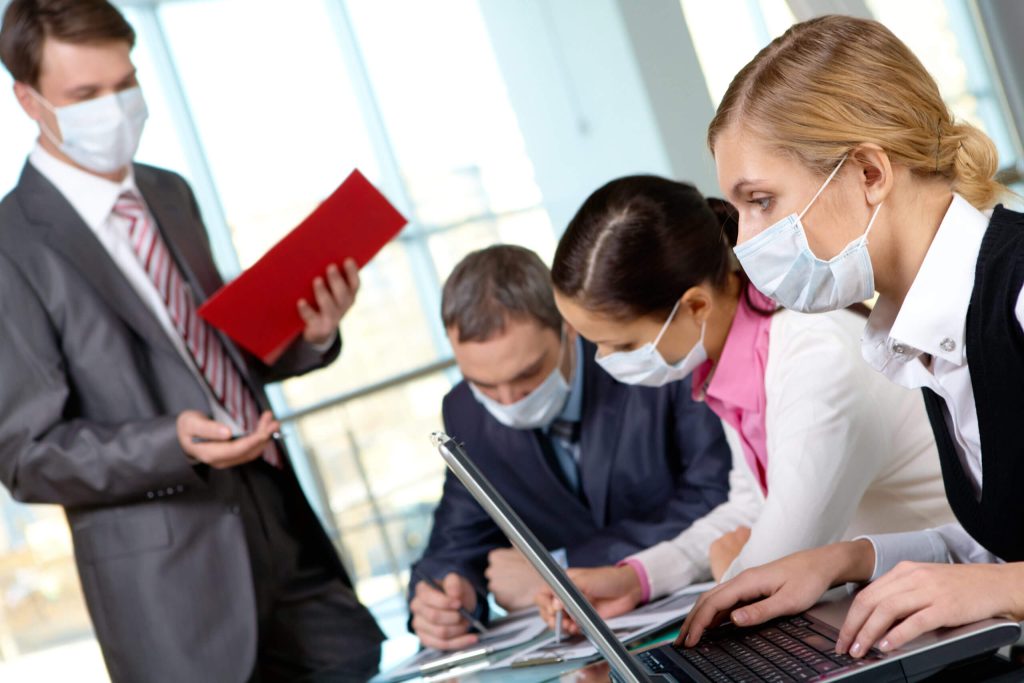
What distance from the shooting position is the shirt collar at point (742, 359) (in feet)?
4.87

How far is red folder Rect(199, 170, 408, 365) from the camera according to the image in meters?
1.85

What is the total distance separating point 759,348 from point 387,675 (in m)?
0.66

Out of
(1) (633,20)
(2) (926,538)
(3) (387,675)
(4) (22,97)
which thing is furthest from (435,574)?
(1) (633,20)

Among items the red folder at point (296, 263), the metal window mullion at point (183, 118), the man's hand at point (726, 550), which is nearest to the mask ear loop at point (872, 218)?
the man's hand at point (726, 550)

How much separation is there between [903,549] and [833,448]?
0.71 ft

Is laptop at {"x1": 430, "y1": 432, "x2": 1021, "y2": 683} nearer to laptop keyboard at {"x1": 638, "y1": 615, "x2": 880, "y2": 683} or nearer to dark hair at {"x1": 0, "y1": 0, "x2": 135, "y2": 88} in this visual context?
laptop keyboard at {"x1": 638, "y1": 615, "x2": 880, "y2": 683}

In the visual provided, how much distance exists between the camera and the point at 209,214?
351cm

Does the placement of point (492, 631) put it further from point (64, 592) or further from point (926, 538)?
point (64, 592)

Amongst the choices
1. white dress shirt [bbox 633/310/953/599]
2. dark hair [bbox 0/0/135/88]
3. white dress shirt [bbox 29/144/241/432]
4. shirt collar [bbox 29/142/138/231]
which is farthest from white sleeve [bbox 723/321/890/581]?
dark hair [bbox 0/0/135/88]

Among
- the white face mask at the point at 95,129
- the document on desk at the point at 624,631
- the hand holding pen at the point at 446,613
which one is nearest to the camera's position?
the document on desk at the point at 624,631

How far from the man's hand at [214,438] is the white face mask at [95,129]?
529 mm

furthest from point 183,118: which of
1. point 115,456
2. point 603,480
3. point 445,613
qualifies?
point 445,613

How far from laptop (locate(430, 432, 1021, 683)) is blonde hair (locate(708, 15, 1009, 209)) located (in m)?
0.45

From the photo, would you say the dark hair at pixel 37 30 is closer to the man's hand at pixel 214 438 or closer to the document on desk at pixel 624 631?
the man's hand at pixel 214 438
